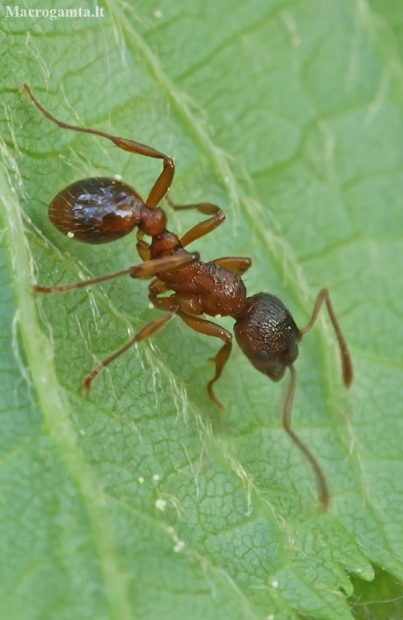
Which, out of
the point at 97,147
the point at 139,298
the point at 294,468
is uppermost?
the point at 97,147

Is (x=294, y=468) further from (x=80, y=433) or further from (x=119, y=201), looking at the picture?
(x=119, y=201)

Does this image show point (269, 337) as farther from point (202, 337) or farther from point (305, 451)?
point (305, 451)

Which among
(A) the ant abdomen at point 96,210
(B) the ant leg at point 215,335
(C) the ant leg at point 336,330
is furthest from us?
(C) the ant leg at point 336,330

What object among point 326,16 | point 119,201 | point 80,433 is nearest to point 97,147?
point 119,201

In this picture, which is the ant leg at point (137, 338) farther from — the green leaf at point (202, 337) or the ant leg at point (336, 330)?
the ant leg at point (336, 330)

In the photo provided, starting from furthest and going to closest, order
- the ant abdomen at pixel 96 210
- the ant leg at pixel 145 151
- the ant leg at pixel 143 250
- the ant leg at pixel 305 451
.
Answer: the ant leg at pixel 143 250 < the ant leg at pixel 305 451 < the ant leg at pixel 145 151 < the ant abdomen at pixel 96 210

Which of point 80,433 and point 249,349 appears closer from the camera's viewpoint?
point 80,433

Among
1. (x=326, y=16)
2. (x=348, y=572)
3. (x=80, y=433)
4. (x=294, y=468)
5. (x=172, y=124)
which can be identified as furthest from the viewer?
(x=326, y=16)

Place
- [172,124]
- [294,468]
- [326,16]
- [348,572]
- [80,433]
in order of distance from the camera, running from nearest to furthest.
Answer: [80,433], [348,572], [294,468], [172,124], [326,16]

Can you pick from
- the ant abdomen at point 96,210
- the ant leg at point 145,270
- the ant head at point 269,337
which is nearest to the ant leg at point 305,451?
the ant head at point 269,337
